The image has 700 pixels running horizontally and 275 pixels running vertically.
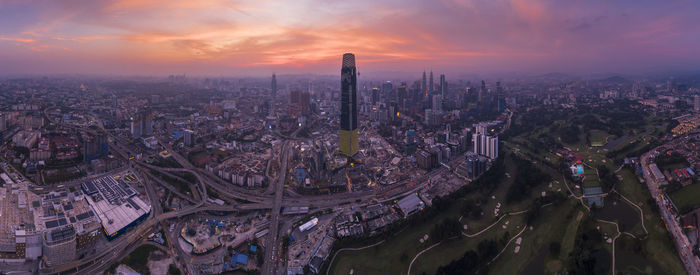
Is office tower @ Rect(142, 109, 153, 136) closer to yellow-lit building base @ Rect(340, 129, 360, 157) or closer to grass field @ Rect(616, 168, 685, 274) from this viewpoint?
yellow-lit building base @ Rect(340, 129, 360, 157)

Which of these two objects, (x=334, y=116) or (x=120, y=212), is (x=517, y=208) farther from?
(x=334, y=116)

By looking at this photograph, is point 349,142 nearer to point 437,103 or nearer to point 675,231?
point 675,231

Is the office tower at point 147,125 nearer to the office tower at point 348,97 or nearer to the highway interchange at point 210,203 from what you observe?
the highway interchange at point 210,203

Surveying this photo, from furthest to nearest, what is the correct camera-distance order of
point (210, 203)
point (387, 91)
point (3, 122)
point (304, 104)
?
point (387, 91) → point (304, 104) → point (3, 122) → point (210, 203)

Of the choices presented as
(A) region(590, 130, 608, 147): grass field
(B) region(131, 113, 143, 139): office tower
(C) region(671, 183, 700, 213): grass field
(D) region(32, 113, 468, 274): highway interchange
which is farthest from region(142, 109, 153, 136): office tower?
(A) region(590, 130, 608, 147): grass field

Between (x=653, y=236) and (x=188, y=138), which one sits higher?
(x=188, y=138)

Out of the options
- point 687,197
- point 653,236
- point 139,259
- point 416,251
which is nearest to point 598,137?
point 687,197

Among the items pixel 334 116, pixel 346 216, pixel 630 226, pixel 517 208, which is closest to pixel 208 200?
pixel 346 216
